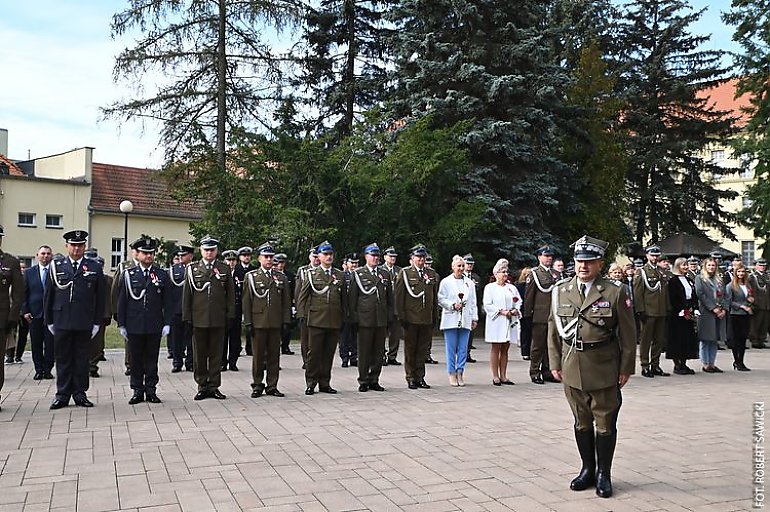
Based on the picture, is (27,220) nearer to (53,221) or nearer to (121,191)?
(53,221)

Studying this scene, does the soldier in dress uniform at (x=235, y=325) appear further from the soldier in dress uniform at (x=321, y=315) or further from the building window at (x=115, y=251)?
the building window at (x=115, y=251)

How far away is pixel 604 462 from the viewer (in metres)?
6.00

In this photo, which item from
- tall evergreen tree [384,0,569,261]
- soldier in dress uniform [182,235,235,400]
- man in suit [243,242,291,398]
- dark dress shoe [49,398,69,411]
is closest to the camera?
dark dress shoe [49,398,69,411]

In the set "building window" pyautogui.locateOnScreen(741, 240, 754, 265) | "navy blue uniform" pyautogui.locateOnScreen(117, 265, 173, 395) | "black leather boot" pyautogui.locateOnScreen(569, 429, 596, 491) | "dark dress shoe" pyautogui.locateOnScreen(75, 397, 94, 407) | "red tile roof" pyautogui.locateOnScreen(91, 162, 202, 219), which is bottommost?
"dark dress shoe" pyautogui.locateOnScreen(75, 397, 94, 407)

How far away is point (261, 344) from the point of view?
10.7 m

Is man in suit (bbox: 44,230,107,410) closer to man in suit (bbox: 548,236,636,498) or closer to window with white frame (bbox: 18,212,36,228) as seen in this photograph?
man in suit (bbox: 548,236,636,498)

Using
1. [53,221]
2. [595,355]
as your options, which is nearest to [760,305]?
[595,355]

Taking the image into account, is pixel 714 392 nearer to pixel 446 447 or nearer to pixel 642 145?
pixel 446 447

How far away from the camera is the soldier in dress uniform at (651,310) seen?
13.8m

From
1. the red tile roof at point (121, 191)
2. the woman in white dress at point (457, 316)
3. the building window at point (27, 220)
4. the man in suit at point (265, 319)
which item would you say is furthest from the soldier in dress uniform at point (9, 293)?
the building window at point (27, 220)

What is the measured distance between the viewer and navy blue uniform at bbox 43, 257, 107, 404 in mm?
9633

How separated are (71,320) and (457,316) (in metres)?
5.50

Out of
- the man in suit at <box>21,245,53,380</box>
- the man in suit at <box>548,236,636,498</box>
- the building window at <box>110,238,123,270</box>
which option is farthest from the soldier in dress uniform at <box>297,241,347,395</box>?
the building window at <box>110,238,123,270</box>

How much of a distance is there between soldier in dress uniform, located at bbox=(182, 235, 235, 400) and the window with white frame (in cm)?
3811
